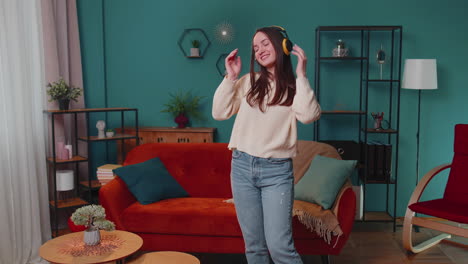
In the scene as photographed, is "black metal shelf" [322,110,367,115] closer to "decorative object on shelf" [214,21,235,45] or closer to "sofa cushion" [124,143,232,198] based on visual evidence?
"sofa cushion" [124,143,232,198]

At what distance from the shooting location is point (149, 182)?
3.28 metres

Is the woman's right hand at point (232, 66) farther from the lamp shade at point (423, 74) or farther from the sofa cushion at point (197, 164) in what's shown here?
the lamp shade at point (423, 74)

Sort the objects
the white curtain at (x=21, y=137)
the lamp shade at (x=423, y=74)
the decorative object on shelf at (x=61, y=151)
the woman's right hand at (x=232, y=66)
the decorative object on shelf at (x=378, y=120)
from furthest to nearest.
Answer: the decorative object on shelf at (x=378, y=120)
the lamp shade at (x=423, y=74)
the decorative object on shelf at (x=61, y=151)
the white curtain at (x=21, y=137)
the woman's right hand at (x=232, y=66)

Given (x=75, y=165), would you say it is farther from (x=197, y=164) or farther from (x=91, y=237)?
(x=91, y=237)

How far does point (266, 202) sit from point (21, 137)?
2.17m

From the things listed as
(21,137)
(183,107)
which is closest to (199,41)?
(183,107)

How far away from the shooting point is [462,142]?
3.53 meters

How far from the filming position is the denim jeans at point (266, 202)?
199cm

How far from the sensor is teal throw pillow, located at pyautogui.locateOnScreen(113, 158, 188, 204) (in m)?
3.21

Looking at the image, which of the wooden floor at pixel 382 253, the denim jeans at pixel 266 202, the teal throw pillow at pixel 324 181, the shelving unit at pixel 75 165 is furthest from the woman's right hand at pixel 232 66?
the shelving unit at pixel 75 165

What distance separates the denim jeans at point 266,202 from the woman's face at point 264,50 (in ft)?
1.37

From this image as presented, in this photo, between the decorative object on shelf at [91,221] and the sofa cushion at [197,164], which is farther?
the sofa cushion at [197,164]

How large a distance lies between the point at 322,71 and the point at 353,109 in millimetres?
474

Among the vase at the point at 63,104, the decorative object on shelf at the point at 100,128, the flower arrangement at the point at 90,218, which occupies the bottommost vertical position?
the flower arrangement at the point at 90,218
